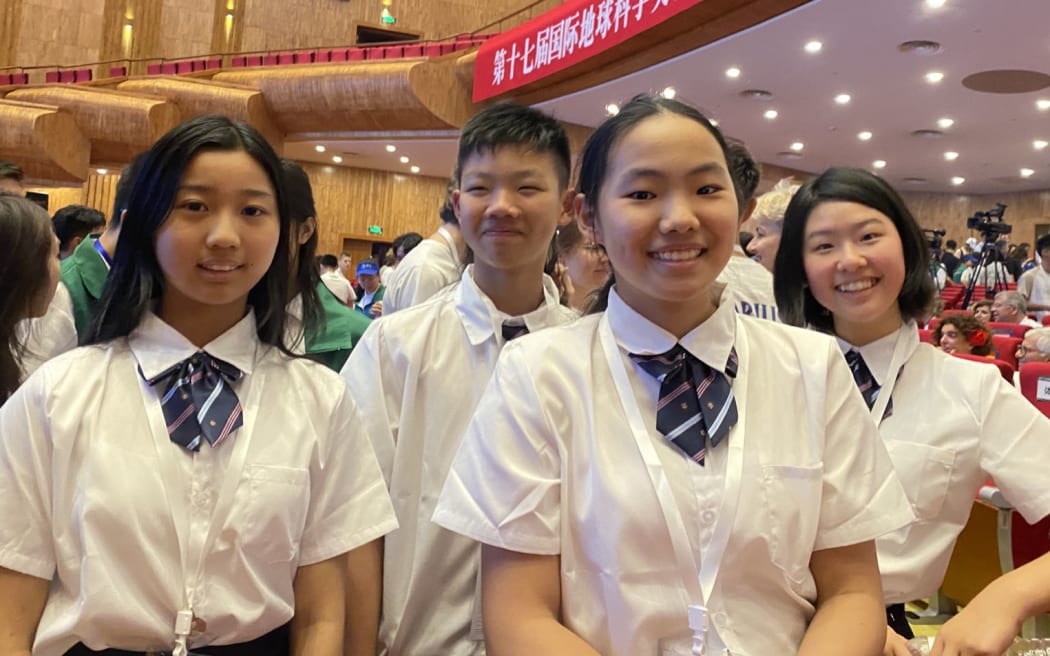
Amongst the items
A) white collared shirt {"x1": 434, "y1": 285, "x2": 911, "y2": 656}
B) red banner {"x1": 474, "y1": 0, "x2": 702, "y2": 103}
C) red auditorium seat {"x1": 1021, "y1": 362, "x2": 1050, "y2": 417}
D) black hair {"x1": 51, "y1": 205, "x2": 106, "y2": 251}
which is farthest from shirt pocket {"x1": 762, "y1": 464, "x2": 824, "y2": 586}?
red banner {"x1": 474, "y1": 0, "x2": 702, "y2": 103}

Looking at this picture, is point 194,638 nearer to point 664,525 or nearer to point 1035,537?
point 664,525

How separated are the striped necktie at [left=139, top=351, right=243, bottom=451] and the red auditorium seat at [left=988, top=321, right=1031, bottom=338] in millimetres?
5801

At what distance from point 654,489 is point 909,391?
0.82m

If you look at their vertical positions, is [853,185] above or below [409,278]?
above

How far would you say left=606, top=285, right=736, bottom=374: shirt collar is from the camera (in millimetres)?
1155

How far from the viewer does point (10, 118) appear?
40.7ft

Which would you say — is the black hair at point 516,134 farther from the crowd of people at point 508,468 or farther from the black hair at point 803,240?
the black hair at point 803,240

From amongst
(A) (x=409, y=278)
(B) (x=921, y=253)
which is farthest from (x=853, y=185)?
(A) (x=409, y=278)

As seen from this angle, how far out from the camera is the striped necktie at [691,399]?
109 cm

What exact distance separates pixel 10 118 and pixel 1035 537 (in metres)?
14.6

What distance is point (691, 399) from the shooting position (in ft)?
3.68

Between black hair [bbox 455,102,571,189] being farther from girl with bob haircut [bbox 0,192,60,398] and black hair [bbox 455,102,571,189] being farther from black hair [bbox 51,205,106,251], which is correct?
black hair [bbox 51,205,106,251]

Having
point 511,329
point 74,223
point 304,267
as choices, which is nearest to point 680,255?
point 511,329

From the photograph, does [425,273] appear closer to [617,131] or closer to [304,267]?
[304,267]
